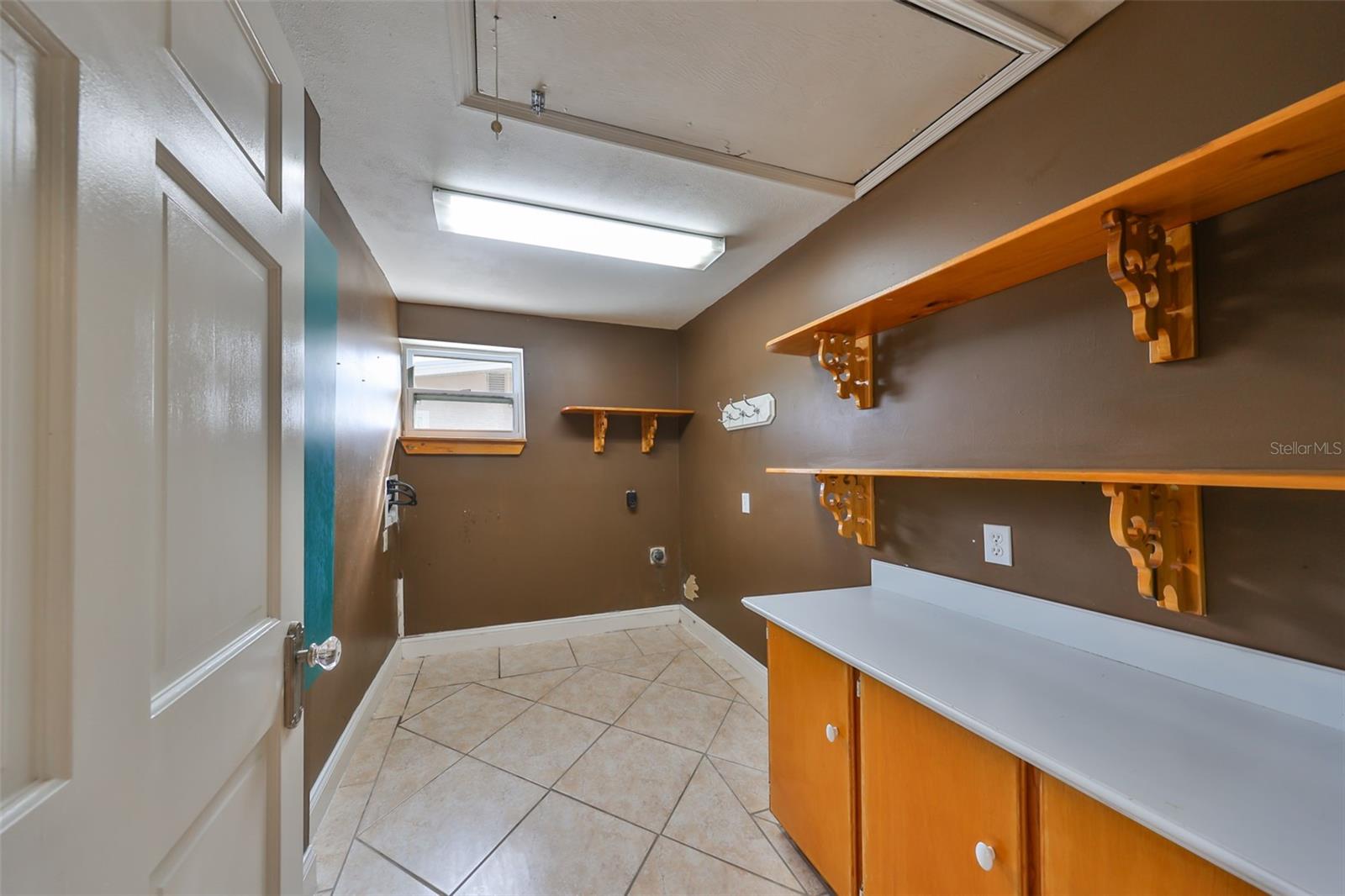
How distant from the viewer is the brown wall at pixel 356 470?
1780 millimetres

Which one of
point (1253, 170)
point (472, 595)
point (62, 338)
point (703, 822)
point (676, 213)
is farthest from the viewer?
point (472, 595)

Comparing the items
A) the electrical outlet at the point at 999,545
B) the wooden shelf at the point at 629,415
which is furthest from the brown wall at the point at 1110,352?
the wooden shelf at the point at 629,415

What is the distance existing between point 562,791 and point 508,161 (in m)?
2.34

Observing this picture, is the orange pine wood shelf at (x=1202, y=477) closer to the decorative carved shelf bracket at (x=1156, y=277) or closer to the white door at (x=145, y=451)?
the decorative carved shelf bracket at (x=1156, y=277)

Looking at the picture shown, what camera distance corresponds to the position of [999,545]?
1.46 meters

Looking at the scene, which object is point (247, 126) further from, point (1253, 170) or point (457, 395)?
point (457, 395)

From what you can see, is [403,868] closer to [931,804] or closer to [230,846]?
[230,846]

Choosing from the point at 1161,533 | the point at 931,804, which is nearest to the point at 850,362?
the point at 1161,533

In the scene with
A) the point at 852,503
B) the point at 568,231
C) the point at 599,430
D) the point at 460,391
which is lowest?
the point at 852,503

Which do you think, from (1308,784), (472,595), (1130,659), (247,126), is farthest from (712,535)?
(247,126)

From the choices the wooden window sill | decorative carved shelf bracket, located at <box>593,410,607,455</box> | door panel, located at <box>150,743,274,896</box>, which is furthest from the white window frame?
door panel, located at <box>150,743,274,896</box>

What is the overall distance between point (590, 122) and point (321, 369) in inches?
47.2

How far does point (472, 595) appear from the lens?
3.31 meters

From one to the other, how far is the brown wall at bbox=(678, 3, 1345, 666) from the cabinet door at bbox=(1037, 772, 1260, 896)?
1.69 ft
